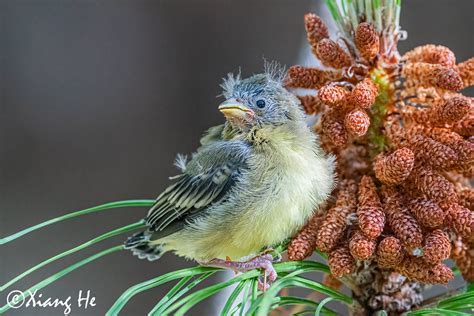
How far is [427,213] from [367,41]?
1.12 feet

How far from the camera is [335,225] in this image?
1.04 meters

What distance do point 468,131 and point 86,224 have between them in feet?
6.74

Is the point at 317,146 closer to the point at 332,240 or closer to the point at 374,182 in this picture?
the point at 374,182

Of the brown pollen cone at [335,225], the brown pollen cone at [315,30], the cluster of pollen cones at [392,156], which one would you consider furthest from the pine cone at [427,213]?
the brown pollen cone at [315,30]

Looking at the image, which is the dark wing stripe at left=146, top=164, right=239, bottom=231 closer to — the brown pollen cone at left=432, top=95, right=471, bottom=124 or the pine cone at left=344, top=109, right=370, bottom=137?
the pine cone at left=344, top=109, right=370, bottom=137

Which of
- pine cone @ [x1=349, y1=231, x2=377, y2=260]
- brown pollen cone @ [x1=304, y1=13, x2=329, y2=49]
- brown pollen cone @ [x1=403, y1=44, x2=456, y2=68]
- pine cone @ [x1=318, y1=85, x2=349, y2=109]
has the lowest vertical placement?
pine cone @ [x1=349, y1=231, x2=377, y2=260]

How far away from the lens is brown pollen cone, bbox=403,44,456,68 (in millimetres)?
1160

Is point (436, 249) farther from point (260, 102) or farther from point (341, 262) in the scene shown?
point (260, 102)

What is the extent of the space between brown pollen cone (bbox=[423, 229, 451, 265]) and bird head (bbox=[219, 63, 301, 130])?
1.60ft

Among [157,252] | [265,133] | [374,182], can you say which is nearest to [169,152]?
[157,252]

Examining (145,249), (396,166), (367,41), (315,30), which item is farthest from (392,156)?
(145,249)

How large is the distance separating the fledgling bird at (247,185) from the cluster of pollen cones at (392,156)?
0.06 m

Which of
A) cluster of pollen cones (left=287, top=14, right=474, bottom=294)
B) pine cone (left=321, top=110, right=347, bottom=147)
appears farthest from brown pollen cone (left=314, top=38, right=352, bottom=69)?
pine cone (left=321, top=110, right=347, bottom=147)

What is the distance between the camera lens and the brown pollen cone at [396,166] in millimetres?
998
